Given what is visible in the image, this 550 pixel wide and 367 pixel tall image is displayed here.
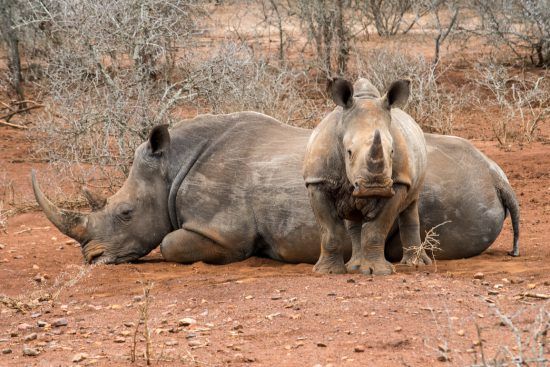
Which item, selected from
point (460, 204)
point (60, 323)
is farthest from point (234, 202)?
point (60, 323)

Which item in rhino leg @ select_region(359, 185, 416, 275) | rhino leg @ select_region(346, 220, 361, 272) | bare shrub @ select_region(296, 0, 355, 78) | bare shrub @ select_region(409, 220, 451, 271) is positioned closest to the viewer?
rhino leg @ select_region(359, 185, 416, 275)

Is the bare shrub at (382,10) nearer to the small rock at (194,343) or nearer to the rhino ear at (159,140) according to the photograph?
the rhino ear at (159,140)

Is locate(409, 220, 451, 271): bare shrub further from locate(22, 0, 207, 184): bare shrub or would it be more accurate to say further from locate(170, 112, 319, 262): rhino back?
locate(22, 0, 207, 184): bare shrub

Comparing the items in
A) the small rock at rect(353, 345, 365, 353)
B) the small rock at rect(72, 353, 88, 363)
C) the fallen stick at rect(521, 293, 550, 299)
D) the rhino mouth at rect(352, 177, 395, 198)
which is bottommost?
the fallen stick at rect(521, 293, 550, 299)

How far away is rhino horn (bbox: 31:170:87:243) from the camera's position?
9172 mm

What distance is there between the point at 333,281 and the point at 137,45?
5.27 m

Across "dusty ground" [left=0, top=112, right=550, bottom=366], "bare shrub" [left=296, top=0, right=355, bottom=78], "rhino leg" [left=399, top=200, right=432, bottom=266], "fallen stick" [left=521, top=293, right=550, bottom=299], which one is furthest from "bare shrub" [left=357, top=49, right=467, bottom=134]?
"fallen stick" [left=521, top=293, right=550, bottom=299]

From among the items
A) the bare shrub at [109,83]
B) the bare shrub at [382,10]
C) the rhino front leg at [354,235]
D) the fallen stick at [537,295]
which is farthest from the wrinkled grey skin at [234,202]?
the bare shrub at [382,10]

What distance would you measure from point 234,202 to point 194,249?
1.63 feet

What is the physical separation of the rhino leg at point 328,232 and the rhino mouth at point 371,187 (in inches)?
26.8

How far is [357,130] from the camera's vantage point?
708 cm

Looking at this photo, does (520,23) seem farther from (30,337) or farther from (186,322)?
(30,337)

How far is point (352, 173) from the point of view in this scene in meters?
6.86

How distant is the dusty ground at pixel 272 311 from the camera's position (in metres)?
5.46
